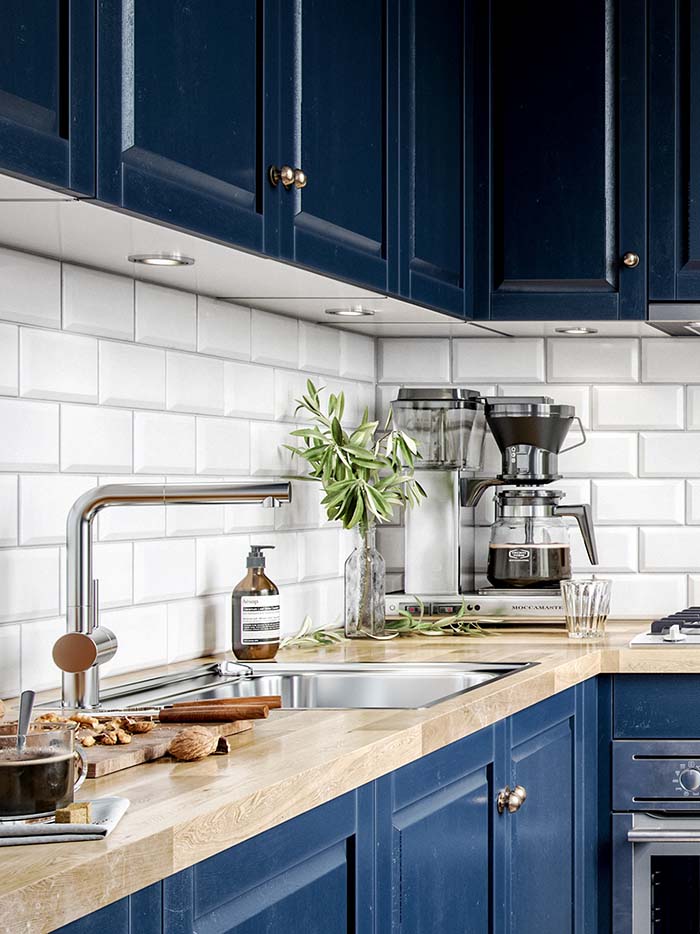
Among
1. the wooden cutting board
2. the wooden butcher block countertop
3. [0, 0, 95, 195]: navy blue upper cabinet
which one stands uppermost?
[0, 0, 95, 195]: navy blue upper cabinet

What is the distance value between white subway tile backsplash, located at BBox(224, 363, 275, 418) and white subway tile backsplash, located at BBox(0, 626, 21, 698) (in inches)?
30.5

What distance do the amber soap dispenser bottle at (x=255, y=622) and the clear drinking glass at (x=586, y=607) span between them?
64 cm

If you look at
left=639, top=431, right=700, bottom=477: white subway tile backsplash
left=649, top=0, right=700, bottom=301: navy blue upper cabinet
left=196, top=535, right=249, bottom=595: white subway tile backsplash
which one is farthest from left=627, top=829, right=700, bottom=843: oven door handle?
left=649, top=0, right=700, bottom=301: navy blue upper cabinet

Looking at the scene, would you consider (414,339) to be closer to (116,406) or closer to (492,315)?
(492,315)

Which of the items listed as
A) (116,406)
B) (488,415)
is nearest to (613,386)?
(488,415)

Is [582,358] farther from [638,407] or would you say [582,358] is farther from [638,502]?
[638,502]

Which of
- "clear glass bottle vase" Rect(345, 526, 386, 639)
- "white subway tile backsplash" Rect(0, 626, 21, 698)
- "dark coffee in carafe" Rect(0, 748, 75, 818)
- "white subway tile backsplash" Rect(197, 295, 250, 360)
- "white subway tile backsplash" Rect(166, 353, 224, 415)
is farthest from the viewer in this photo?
"clear glass bottle vase" Rect(345, 526, 386, 639)

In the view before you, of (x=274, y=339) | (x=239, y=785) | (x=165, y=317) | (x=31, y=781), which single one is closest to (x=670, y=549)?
(x=274, y=339)

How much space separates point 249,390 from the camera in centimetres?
279

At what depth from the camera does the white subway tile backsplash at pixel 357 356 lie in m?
3.26

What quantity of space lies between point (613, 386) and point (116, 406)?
1.47 m

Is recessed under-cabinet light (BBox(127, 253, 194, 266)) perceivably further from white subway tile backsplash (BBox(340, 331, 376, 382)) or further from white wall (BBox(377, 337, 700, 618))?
white wall (BBox(377, 337, 700, 618))

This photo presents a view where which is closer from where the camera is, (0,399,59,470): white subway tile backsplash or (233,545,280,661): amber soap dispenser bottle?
(0,399,59,470): white subway tile backsplash

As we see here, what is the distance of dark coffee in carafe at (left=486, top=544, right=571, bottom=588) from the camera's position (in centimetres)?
316
